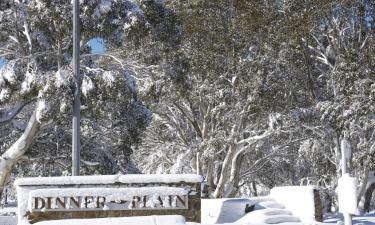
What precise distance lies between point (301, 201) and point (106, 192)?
5.82 metres

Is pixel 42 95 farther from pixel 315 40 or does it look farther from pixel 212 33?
pixel 315 40

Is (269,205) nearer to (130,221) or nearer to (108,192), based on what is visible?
(108,192)

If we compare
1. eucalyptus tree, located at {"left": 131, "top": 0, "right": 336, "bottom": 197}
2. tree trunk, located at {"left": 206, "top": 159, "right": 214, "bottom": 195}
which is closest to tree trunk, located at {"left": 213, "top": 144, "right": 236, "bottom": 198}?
eucalyptus tree, located at {"left": 131, "top": 0, "right": 336, "bottom": 197}

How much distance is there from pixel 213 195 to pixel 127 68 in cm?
914

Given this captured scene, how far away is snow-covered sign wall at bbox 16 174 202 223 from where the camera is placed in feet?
45.9

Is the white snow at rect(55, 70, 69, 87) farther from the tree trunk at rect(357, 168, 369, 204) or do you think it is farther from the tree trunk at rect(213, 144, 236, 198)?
the tree trunk at rect(357, 168, 369, 204)

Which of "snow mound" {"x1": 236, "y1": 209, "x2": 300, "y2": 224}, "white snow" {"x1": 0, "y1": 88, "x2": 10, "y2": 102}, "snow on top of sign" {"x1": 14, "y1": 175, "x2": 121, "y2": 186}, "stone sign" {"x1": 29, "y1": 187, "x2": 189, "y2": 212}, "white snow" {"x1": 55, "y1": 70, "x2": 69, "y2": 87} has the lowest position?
"snow mound" {"x1": 236, "y1": 209, "x2": 300, "y2": 224}

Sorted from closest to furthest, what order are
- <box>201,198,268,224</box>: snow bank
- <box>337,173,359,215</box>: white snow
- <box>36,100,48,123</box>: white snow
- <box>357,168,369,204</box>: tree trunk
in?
1. <box>337,173,359,215</box>: white snow
2. <box>201,198,268,224</box>: snow bank
3. <box>36,100,48,123</box>: white snow
4. <box>357,168,369,204</box>: tree trunk

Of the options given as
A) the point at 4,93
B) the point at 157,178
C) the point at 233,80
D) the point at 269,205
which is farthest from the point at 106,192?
the point at 233,80

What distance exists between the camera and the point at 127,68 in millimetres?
20797

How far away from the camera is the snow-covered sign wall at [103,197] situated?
1398cm

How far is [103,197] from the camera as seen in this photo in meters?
14.2

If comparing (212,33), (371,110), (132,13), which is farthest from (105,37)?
(371,110)

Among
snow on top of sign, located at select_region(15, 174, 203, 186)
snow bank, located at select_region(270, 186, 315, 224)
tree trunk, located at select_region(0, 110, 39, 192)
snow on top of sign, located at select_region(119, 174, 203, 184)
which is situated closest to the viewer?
snow on top of sign, located at select_region(15, 174, 203, 186)
